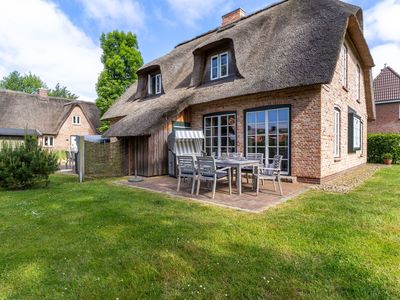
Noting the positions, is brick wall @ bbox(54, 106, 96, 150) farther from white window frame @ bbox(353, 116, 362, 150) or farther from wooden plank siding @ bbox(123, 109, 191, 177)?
white window frame @ bbox(353, 116, 362, 150)

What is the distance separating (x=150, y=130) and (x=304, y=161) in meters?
5.76

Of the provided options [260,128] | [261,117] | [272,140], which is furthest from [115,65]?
[272,140]

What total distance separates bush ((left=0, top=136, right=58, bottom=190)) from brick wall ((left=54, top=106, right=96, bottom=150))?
2160cm

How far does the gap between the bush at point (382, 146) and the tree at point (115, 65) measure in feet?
74.4

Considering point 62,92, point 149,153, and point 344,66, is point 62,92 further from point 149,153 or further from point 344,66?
point 344,66

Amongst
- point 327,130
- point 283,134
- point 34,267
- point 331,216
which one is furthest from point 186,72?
point 34,267

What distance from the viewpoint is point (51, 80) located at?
53250 mm

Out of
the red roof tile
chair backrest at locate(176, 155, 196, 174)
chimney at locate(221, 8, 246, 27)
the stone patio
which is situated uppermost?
chimney at locate(221, 8, 246, 27)

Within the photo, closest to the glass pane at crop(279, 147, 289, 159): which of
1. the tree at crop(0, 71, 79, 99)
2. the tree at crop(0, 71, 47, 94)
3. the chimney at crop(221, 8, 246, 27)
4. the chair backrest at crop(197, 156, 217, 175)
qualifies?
the chair backrest at crop(197, 156, 217, 175)

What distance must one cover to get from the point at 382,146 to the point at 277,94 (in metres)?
12.6

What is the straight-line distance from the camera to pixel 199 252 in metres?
3.10

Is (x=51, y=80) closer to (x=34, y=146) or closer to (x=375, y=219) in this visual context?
(x=34, y=146)

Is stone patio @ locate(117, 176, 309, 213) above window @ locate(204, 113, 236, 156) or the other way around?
the other way around

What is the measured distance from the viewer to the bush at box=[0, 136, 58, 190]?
7.30m
